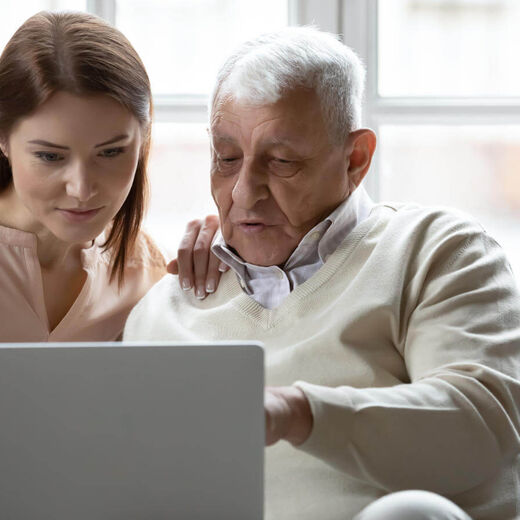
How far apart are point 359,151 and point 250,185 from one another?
24 centimetres

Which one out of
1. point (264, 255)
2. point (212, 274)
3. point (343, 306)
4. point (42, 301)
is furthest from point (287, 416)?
point (42, 301)

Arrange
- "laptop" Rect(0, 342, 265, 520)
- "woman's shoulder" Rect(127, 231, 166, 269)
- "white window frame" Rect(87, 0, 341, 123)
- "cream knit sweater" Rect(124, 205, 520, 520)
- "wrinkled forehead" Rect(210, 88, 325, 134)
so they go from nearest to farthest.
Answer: "laptop" Rect(0, 342, 265, 520), "cream knit sweater" Rect(124, 205, 520, 520), "wrinkled forehead" Rect(210, 88, 325, 134), "woman's shoulder" Rect(127, 231, 166, 269), "white window frame" Rect(87, 0, 341, 123)

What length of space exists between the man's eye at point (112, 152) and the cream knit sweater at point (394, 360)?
363 mm

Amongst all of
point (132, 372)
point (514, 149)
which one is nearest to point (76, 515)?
point (132, 372)

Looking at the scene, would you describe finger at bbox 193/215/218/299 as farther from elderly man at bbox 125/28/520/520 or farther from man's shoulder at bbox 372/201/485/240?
man's shoulder at bbox 372/201/485/240

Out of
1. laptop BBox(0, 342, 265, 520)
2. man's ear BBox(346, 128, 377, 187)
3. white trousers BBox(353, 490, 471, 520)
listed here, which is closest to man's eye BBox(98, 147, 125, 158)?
man's ear BBox(346, 128, 377, 187)

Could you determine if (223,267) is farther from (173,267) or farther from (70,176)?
(70,176)

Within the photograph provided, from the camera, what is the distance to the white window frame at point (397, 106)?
2428 mm

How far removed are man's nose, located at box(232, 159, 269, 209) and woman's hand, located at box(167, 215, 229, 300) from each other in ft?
0.69

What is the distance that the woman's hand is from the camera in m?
1.75

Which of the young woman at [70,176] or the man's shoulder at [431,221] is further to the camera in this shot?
the young woman at [70,176]

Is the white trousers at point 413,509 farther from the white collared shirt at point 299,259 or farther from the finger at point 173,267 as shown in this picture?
the finger at point 173,267

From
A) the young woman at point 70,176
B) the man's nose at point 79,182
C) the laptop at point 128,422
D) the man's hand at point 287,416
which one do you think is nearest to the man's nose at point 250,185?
the young woman at point 70,176

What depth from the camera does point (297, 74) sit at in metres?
1.55
